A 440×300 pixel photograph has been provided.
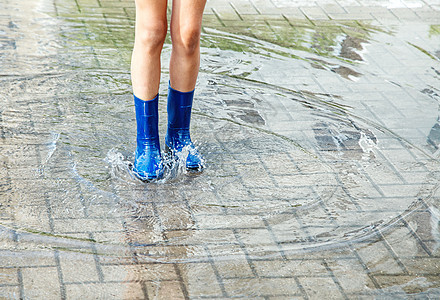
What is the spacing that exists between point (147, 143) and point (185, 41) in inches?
21.1

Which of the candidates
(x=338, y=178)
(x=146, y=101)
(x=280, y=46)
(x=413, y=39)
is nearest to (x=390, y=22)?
(x=413, y=39)

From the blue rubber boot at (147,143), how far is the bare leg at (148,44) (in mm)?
53

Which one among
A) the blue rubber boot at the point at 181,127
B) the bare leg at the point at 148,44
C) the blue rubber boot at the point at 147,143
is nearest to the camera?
the bare leg at the point at 148,44

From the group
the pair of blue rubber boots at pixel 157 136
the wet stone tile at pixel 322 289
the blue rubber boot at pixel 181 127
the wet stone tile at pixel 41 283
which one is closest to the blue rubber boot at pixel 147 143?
the pair of blue rubber boots at pixel 157 136

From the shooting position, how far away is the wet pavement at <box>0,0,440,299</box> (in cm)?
262

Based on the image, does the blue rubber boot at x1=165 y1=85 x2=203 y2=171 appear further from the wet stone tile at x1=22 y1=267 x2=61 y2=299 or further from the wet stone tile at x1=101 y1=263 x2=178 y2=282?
the wet stone tile at x1=22 y1=267 x2=61 y2=299

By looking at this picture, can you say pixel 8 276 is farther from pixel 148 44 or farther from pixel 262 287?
pixel 148 44

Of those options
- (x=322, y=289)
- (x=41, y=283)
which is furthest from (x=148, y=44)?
(x=322, y=289)

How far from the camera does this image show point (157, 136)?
331 cm

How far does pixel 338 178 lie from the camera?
340 centimetres

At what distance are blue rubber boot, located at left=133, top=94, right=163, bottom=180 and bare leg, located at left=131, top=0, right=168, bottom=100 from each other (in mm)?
53

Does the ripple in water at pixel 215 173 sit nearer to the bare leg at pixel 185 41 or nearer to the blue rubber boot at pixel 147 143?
the blue rubber boot at pixel 147 143

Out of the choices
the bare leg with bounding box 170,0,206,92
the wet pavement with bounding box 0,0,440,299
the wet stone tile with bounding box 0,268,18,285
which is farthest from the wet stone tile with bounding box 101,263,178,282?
the bare leg with bounding box 170,0,206,92

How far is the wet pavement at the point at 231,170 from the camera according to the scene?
2.62 metres
